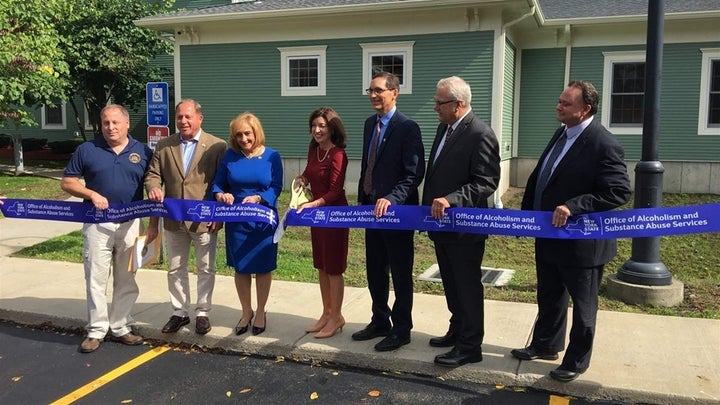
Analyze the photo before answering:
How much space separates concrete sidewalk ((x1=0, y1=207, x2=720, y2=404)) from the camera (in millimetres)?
3830

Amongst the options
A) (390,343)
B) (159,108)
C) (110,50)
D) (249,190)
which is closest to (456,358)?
(390,343)

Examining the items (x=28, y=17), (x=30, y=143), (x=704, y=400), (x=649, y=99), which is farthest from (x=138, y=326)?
(x=30, y=143)

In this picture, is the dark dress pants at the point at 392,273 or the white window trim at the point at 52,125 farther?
the white window trim at the point at 52,125

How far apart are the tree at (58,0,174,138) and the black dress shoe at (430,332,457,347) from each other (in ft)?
48.7

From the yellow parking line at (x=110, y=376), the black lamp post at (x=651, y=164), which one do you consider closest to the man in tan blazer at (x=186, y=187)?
the yellow parking line at (x=110, y=376)

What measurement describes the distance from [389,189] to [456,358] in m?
1.31

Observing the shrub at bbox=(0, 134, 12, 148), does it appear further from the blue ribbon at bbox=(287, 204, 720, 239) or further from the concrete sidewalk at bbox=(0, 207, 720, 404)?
the blue ribbon at bbox=(287, 204, 720, 239)

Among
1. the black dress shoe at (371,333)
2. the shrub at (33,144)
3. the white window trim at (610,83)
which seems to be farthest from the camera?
the shrub at (33,144)

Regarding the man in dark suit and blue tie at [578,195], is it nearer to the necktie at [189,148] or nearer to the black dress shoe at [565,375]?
the black dress shoe at [565,375]

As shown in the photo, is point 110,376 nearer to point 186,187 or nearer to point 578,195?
point 186,187

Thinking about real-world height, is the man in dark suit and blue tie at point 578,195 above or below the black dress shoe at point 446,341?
above

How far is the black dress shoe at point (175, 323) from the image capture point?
4.85 metres

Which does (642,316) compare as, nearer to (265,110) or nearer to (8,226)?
(8,226)

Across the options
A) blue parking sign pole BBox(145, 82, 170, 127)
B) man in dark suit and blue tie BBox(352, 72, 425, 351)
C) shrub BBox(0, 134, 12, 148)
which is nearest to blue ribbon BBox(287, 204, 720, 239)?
man in dark suit and blue tie BBox(352, 72, 425, 351)
